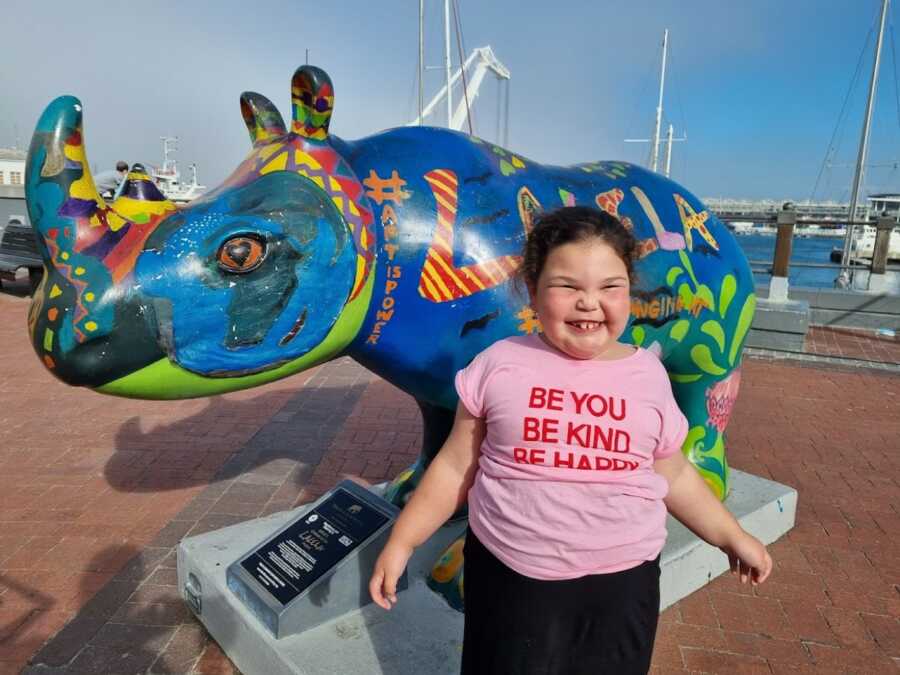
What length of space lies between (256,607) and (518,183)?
1799 millimetres

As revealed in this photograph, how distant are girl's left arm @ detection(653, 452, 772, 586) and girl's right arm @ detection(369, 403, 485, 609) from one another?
43 cm

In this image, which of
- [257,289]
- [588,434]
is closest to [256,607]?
[257,289]

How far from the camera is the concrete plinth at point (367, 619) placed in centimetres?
232

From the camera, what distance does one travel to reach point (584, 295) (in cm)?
136

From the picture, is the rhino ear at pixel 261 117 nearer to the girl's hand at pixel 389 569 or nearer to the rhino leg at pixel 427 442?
the rhino leg at pixel 427 442

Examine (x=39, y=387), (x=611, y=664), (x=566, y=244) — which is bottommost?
(x=39, y=387)

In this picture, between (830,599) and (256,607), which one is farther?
(830,599)

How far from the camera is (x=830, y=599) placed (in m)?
3.06

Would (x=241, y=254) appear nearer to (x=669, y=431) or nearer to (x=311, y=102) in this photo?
(x=311, y=102)

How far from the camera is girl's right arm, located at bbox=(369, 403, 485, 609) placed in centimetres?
152

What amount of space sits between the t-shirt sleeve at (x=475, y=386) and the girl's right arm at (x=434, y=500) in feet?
0.15

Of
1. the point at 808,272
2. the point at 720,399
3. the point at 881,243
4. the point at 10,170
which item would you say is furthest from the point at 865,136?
the point at 10,170

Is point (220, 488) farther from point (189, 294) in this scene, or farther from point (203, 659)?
point (189, 294)

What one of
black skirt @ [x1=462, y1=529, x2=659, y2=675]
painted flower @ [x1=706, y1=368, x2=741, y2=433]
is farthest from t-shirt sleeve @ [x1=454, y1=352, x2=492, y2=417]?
painted flower @ [x1=706, y1=368, x2=741, y2=433]
